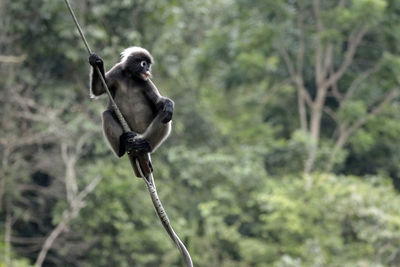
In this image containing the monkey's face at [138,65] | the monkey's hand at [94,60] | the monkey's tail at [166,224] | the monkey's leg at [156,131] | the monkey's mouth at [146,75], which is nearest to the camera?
the monkey's tail at [166,224]

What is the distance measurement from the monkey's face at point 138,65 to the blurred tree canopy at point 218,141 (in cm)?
1144

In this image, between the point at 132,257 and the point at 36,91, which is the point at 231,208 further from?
the point at 36,91

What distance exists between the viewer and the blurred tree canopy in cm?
1923

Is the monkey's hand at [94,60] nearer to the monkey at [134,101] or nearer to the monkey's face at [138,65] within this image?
the monkey at [134,101]

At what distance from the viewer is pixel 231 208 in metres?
22.3

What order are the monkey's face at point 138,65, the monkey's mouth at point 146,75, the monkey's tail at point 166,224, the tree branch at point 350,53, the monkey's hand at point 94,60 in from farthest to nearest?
the tree branch at point 350,53
the monkey's face at point 138,65
the monkey's mouth at point 146,75
the monkey's hand at point 94,60
the monkey's tail at point 166,224

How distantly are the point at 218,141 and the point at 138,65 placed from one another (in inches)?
695

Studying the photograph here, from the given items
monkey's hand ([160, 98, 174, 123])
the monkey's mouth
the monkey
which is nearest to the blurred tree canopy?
the monkey

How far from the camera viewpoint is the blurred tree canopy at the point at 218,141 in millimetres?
19234

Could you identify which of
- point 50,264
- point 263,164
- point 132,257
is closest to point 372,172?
point 263,164

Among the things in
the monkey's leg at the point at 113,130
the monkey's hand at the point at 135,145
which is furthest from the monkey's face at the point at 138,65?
the monkey's hand at the point at 135,145

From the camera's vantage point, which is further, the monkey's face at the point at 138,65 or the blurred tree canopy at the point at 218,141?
the blurred tree canopy at the point at 218,141

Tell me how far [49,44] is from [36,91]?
1.28 metres

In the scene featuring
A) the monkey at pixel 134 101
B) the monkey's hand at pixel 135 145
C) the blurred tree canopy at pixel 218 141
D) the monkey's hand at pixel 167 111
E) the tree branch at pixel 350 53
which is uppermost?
the tree branch at pixel 350 53
